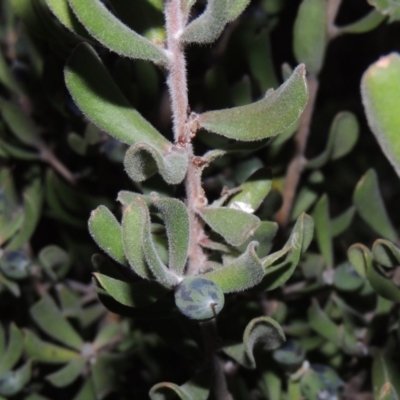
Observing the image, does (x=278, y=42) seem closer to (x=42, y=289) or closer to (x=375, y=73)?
(x=42, y=289)

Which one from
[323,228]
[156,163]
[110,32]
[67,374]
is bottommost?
[67,374]

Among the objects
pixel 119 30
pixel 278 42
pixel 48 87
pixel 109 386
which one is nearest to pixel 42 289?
pixel 109 386

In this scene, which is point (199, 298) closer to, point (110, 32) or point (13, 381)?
point (110, 32)

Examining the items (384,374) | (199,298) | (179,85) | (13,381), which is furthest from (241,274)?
(13,381)

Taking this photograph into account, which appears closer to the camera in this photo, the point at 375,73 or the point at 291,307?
the point at 375,73

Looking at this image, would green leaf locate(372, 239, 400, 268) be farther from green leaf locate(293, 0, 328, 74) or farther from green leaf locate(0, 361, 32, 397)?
green leaf locate(0, 361, 32, 397)

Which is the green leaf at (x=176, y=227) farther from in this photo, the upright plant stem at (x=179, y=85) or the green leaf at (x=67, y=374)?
the green leaf at (x=67, y=374)
